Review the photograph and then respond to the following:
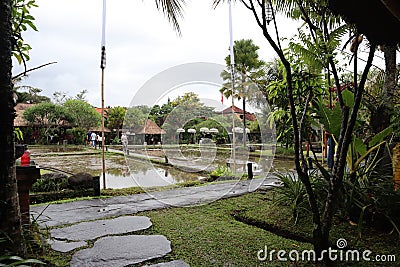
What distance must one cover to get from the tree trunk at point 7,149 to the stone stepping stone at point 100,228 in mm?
1259

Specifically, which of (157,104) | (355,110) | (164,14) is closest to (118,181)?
(157,104)

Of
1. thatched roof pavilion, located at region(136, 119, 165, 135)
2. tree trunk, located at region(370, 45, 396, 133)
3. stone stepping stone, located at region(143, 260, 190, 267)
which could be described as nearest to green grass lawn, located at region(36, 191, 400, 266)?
stone stepping stone, located at region(143, 260, 190, 267)

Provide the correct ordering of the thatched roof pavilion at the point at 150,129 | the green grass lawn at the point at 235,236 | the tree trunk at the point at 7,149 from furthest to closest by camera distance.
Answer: the thatched roof pavilion at the point at 150,129 < the green grass lawn at the point at 235,236 < the tree trunk at the point at 7,149

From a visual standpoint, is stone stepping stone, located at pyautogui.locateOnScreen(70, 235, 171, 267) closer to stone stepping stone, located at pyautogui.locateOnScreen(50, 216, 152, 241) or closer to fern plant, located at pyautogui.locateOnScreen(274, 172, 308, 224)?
stone stepping stone, located at pyautogui.locateOnScreen(50, 216, 152, 241)

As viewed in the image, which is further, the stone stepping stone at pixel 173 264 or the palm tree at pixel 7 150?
the stone stepping stone at pixel 173 264

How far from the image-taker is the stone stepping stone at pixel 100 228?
2748 millimetres

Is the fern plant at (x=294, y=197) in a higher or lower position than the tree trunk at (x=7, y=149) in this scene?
lower

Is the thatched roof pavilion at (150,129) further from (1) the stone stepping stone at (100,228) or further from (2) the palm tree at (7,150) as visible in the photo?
(2) the palm tree at (7,150)

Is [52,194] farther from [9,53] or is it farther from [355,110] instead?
[355,110]

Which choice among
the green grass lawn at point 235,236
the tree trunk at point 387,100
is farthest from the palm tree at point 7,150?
the tree trunk at point 387,100

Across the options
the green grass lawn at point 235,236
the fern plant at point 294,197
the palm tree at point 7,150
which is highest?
the palm tree at point 7,150

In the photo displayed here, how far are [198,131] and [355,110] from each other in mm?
3611

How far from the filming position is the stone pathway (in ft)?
7.45

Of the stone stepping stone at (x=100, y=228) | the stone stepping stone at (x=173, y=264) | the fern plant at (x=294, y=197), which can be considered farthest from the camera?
the fern plant at (x=294, y=197)
